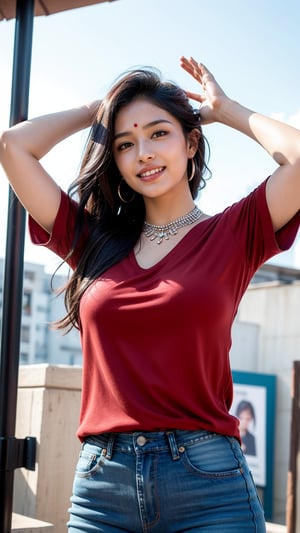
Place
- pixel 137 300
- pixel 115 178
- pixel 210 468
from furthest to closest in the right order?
1. pixel 115 178
2. pixel 137 300
3. pixel 210 468

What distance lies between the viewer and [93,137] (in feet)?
7.50

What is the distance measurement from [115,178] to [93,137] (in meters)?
0.14

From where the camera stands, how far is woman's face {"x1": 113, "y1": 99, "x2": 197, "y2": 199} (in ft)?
6.96

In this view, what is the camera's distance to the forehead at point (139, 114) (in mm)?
2176

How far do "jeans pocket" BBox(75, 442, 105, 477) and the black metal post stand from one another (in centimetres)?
33

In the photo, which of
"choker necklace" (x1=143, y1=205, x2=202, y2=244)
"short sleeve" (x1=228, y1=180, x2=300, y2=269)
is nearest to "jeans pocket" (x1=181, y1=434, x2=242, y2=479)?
"short sleeve" (x1=228, y1=180, x2=300, y2=269)

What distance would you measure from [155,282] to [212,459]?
0.44 metres

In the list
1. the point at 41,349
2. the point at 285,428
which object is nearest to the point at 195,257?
the point at 285,428

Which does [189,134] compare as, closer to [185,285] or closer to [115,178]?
[115,178]

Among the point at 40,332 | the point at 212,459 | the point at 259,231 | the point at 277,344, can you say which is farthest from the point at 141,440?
the point at 40,332

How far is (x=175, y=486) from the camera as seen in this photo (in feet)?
5.73

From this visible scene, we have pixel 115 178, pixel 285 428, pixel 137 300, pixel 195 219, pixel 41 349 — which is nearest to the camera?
pixel 137 300

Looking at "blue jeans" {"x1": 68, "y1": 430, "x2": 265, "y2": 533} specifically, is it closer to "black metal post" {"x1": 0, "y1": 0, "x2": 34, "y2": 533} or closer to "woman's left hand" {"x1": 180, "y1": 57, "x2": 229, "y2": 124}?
"black metal post" {"x1": 0, "y1": 0, "x2": 34, "y2": 533}

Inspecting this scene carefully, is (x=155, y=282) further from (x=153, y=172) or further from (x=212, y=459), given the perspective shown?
(x=212, y=459)
